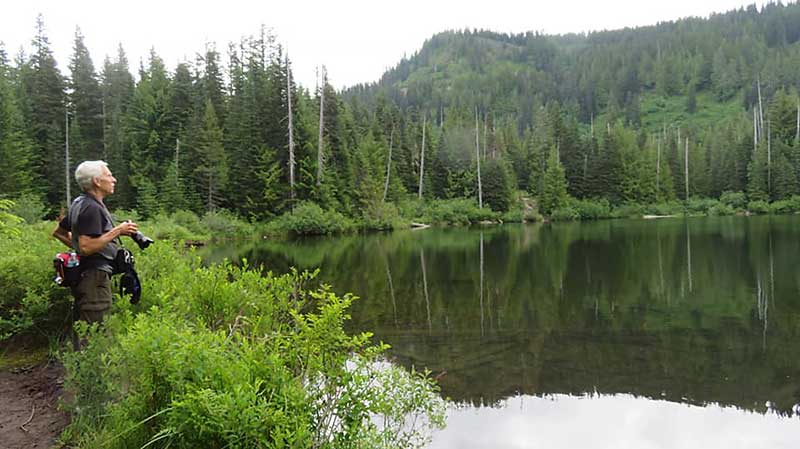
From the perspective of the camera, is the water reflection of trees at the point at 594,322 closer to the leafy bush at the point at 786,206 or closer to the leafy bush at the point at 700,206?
the leafy bush at the point at 786,206

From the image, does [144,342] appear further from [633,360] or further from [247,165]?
[247,165]

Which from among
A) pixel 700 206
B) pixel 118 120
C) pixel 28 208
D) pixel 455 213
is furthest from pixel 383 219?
pixel 700 206

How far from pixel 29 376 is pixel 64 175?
39818mm

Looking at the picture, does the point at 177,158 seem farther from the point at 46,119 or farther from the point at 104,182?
the point at 104,182

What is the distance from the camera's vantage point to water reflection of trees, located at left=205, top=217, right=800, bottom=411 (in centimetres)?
643

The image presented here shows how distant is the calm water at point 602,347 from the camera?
5.34m

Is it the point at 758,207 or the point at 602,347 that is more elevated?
the point at 758,207

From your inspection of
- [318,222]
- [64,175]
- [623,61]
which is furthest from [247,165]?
[623,61]

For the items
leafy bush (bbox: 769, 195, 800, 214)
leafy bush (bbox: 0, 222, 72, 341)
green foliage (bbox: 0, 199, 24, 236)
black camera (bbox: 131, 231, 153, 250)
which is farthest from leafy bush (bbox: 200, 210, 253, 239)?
leafy bush (bbox: 769, 195, 800, 214)

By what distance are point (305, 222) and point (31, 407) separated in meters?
32.1

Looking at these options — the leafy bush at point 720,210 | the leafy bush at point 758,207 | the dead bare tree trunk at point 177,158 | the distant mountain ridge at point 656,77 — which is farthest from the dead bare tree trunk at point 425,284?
the distant mountain ridge at point 656,77

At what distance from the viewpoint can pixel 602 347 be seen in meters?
7.81

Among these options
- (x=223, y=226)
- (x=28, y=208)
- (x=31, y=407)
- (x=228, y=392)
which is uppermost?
(x=28, y=208)

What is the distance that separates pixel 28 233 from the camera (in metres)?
7.77
